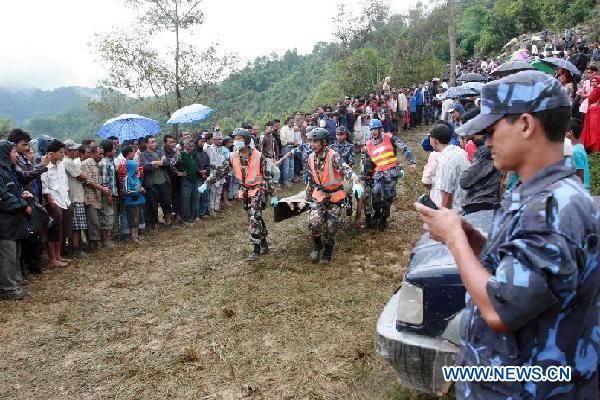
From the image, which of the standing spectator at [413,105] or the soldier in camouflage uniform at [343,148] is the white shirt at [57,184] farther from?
the standing spectator at [413,105]

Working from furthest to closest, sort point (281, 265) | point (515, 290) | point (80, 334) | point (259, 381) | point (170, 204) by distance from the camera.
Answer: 1. point (170, 204)
2. point (281, 265)
3. point (80, 334)
4. point (259, 381)
5. point (515, 290)

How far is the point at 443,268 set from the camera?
2773 mm

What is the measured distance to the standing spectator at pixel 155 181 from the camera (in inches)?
353

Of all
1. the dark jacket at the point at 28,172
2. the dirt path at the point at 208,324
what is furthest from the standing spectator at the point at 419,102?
the dark jacket at the point at 28,172

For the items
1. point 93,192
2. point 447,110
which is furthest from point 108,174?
point 447,110

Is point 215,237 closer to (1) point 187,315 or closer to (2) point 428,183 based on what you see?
Answer: (1) point 187,315

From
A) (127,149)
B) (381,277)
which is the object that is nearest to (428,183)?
(381,277)

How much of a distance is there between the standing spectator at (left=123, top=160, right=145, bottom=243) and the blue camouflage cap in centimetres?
783

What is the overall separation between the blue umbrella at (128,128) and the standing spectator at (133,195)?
106 centimetres

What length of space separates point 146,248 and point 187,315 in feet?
10.5

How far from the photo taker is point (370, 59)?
97.3 feet

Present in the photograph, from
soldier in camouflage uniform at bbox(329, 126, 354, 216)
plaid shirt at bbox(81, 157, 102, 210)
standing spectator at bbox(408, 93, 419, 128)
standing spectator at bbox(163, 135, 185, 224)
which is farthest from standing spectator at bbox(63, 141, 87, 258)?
standing spectator at bbox(408, 93, 419, 128)

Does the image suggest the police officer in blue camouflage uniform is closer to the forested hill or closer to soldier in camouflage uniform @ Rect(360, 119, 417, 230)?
soldier in camouflage uniform @ Rect(360, 119, 417, 230)

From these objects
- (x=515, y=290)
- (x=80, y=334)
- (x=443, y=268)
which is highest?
(x=515, y=290)
